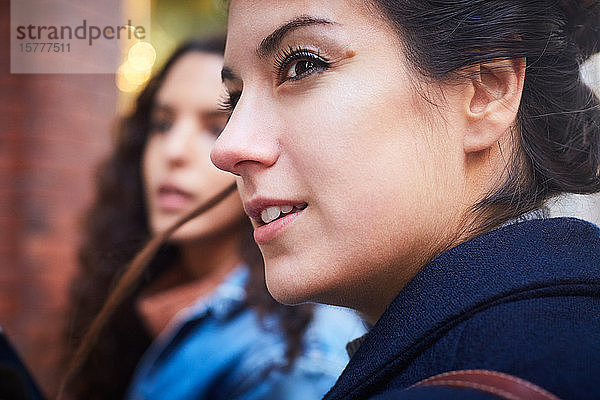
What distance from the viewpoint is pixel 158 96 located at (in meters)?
1.83

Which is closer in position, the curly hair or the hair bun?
the hair bun

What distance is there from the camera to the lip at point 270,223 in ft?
2.80

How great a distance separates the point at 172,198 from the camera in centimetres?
180

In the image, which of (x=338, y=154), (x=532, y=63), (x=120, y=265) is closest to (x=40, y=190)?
(x=120, y=265)

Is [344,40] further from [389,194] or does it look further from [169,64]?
[169,64]

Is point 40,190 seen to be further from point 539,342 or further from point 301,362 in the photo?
point 539,342

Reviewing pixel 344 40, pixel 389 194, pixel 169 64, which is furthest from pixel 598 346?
pixel 169 64

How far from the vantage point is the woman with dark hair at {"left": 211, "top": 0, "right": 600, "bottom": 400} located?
0.81 meters

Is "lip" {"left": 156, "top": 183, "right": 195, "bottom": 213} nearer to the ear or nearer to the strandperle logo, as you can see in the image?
the strandperle logo

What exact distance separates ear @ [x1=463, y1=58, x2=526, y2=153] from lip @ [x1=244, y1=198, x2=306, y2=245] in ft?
0.76

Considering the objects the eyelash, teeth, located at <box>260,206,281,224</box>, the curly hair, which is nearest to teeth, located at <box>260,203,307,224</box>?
teeth, located at <box>260,206,281,224</box>

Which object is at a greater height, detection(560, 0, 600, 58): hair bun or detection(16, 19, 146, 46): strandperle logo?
detection(16, 19, 146, 46): strandperle logo

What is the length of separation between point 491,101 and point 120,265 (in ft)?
4.24

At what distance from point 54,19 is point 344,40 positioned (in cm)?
111
